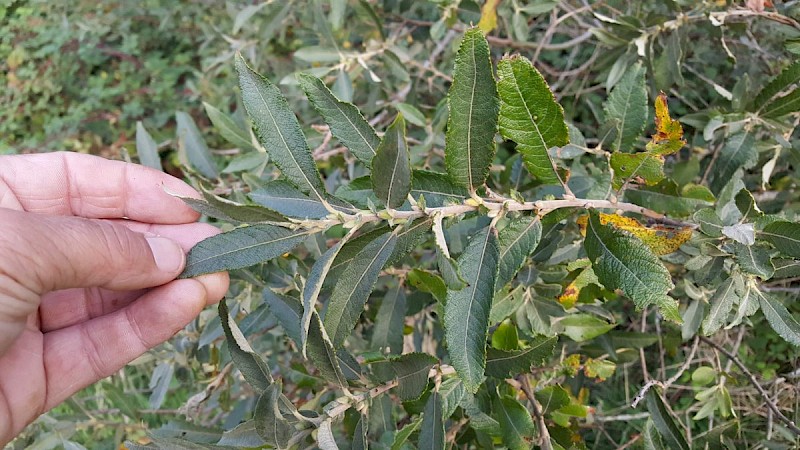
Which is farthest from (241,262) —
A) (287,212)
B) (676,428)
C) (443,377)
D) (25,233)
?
(676,428)

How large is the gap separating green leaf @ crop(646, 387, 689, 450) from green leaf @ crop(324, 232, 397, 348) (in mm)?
771

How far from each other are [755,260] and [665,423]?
1.42ft

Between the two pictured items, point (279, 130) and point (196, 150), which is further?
point (196, 150)

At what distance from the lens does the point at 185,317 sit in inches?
53.6

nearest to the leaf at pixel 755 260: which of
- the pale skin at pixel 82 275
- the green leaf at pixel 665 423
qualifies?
the green leaf at pixel 665 423

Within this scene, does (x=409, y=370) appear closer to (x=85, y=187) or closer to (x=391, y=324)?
(x=391, y=324)

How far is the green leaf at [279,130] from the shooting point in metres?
1.05

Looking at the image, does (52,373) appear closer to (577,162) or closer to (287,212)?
(287,212)

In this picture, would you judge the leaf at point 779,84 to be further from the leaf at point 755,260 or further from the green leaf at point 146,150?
the green leaf at point 146,150

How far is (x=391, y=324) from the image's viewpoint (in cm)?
163

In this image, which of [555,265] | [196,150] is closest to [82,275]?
[196,150]

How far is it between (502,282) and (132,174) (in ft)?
3.47

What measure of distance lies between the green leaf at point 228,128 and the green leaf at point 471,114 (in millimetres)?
1170

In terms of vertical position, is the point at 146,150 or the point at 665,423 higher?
the point at 146,150
